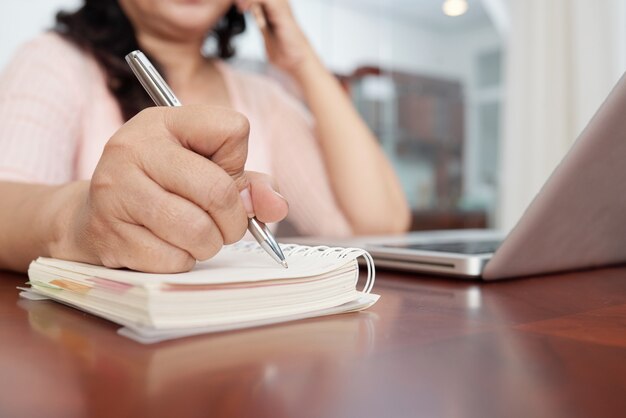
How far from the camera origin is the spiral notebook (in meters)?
0.31

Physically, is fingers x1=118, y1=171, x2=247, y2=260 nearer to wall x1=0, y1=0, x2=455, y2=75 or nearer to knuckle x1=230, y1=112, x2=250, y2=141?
knuckle x1=230, y1=112, x2=250, y2=141

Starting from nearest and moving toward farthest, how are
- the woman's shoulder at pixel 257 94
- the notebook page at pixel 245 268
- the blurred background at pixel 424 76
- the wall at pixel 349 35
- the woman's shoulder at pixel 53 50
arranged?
the notebook page at pixel 245 268, the woman's shoulder at pixel 53 50, the woman's shoulder at pixel 257 94, the wall at pixel 349 35, the blurred background at pixel 424 76

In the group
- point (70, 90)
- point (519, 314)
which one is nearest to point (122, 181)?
point (519, 314)

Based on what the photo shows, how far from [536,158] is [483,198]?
216 centimetres

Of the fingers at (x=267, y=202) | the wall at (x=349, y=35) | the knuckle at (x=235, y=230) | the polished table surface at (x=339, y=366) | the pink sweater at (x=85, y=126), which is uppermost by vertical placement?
the wall at (x=349, y=35)

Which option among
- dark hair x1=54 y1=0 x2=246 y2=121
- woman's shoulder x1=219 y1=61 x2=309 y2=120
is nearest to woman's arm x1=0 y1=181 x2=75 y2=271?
dark hair x1=54 y1=0 x2=246 y2=121

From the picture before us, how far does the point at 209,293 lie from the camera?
1.06 feet

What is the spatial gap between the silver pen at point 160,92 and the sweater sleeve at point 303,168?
42.7 inches

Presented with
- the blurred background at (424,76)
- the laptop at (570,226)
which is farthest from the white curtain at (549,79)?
the laptop at (570,226)

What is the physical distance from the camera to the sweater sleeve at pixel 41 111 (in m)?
1.04

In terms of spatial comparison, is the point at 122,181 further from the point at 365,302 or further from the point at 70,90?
the point at 70,90

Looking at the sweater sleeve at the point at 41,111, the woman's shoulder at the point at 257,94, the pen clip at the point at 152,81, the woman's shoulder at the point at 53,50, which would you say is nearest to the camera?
the pen clip at the point at 152,81

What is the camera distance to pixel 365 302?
40 centimetres

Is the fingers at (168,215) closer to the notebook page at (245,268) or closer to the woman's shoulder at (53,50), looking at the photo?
the notebook page at (245,268)
